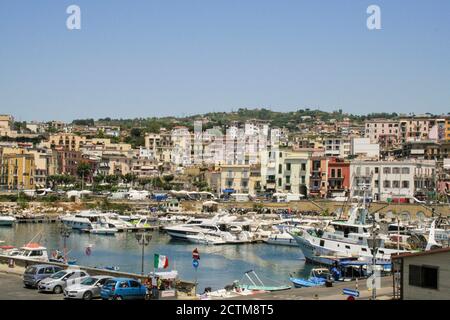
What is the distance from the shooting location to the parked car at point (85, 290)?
10.7 meters

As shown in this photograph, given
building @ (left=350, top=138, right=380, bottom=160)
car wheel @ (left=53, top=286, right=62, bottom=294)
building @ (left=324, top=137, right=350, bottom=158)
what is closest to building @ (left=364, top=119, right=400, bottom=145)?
building @ (left=324, top=137, right=350, bottom=158)

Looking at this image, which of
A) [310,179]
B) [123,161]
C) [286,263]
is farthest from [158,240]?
[123,161]

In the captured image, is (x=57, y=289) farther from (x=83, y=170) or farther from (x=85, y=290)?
(x=83, y=170)

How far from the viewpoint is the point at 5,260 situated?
16.2 meters

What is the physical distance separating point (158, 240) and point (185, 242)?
1244 mm

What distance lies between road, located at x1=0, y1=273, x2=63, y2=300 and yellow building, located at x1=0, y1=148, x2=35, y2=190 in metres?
40.4

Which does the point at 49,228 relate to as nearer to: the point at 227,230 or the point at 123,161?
the point at 227,230

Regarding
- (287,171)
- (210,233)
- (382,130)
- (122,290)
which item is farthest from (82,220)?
(382,130)

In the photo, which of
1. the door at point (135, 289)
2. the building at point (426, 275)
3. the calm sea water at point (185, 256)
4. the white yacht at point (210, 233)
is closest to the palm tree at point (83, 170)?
the calm sea water at point (185, 256)

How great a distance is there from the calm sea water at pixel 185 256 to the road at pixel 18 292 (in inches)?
198

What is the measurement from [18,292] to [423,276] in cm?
638

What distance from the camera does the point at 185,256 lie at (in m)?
24.6
